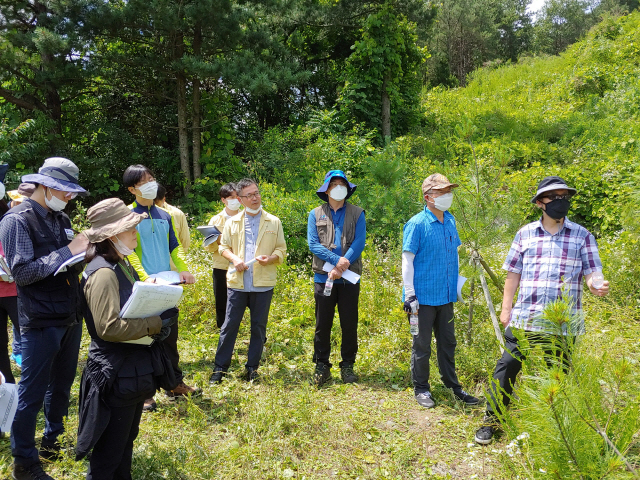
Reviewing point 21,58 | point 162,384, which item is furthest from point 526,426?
point 21,58

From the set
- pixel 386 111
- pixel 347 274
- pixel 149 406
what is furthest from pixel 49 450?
pixel 386 111

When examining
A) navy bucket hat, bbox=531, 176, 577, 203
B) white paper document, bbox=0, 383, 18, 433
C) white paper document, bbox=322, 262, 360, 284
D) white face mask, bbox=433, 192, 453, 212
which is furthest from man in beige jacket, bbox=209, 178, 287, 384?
navy bucket hat, bbox=531, 176, 577, 203

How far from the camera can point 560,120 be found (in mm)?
11906

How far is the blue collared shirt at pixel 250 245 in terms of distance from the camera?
4.29 metres

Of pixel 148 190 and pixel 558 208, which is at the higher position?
pixel 148 190

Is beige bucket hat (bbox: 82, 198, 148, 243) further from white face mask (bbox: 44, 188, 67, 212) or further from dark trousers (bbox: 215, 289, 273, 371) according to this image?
dark trousers (bbox: 215, 289, 273, 371)

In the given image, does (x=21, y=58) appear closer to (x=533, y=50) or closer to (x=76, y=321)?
(x=76, y=321)

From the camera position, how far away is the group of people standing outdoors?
241 cm

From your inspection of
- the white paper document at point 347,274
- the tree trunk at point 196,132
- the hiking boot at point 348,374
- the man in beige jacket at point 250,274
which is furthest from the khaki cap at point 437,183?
the tree trunk at point 196,132

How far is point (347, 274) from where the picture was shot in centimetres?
414

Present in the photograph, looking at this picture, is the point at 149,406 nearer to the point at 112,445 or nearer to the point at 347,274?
the point at 112,445

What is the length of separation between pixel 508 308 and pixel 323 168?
6485mm

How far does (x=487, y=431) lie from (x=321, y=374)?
63.5 inches

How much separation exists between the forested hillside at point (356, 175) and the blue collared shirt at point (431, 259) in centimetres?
23
